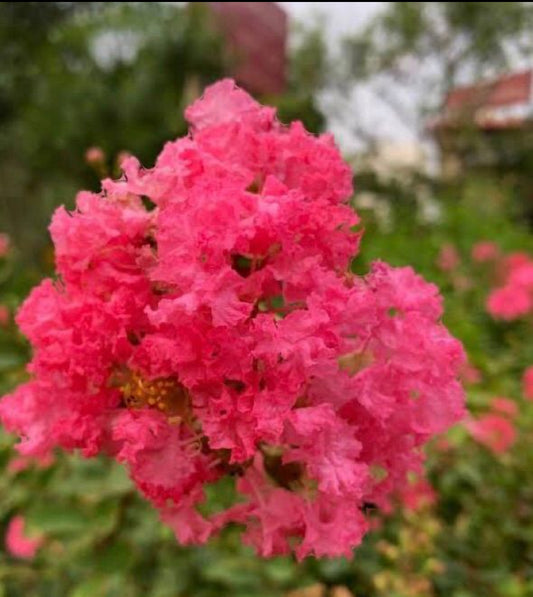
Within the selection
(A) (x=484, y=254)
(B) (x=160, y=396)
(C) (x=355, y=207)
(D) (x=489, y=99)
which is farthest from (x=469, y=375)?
(A) (x=484, y=254)

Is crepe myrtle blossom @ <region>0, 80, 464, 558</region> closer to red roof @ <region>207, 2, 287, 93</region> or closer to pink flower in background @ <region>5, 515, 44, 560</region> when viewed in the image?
red roof @ <region>207, 2, 287, 93</region>

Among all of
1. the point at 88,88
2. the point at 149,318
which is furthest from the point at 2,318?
the point at 88,88

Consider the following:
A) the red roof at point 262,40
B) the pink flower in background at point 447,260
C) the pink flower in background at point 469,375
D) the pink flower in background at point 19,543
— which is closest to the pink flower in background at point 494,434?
the pink flower in background at point 469,375

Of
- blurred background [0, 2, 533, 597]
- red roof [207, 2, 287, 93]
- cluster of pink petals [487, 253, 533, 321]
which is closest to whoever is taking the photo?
red roof [207, 2, 287, 93]

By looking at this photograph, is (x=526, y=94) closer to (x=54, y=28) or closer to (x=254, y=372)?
(x=54, y=28)

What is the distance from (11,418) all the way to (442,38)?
11.6 feet

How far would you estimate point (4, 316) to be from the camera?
1.69 m

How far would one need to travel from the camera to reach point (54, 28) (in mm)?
2037

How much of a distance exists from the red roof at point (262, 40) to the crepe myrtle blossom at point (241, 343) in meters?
0.50

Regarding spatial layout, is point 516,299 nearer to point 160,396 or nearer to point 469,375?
point 469,375

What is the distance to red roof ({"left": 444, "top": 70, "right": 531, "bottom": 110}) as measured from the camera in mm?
2272

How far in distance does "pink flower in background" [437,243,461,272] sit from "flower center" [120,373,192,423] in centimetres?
321

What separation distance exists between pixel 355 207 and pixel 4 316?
764 mm

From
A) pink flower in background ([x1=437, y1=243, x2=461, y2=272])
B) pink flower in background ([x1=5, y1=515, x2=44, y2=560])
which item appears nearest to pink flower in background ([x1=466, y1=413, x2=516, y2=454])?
Answer: pink flower in background ([x1=5, y1=515, x2=44, y2=560])
